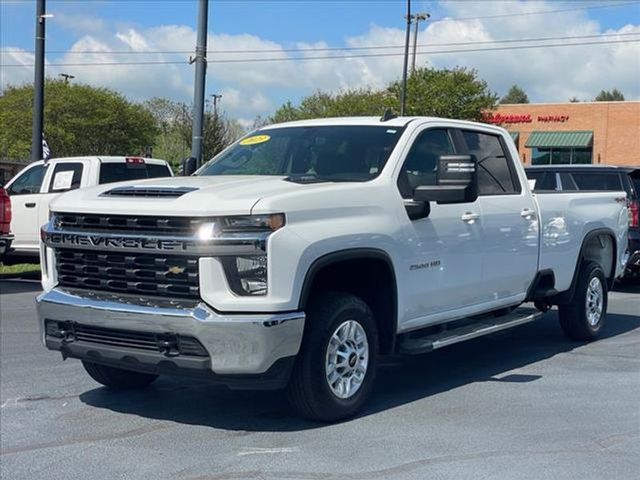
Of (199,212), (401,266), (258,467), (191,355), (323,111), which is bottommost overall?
(258,467)

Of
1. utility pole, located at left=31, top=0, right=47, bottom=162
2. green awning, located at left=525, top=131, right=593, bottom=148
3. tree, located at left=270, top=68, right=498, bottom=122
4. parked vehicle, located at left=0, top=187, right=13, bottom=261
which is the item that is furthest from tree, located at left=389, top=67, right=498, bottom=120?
Answer: parked vehicle, located at left=0, top=187, right=13, bottom=261

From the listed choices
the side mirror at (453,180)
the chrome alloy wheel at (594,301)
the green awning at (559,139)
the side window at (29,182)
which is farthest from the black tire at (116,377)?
the green awning at (559,139)

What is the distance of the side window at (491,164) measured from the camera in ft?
24.7

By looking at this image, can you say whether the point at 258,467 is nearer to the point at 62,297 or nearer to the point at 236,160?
the point at 62,297

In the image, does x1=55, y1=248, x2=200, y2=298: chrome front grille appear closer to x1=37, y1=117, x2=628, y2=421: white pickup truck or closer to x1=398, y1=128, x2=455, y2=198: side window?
x1=37, y1=117, x2=628, y2=421: white pickup truck

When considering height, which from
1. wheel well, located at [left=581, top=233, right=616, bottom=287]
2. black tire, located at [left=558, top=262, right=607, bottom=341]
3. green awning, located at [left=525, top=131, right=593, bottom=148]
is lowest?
black tire, located at [left=558, top=262, right=607, bottom=341]

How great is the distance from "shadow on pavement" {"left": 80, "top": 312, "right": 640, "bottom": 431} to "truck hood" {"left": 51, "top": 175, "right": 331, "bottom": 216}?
150 cm

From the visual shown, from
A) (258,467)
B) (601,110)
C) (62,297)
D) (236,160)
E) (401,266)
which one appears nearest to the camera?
(258,467)


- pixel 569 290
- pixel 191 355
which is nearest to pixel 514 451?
pixel 191 355

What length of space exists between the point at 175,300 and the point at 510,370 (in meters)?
3.49

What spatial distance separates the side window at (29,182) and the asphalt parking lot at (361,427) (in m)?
7.08

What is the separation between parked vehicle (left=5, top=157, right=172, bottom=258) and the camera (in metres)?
13.9

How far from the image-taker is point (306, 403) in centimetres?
557

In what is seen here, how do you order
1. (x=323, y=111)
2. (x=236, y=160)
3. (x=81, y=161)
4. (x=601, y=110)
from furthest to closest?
(x=323, y=111), (x=601, y=110), (x=81, y=161), (x=236, y=160)
